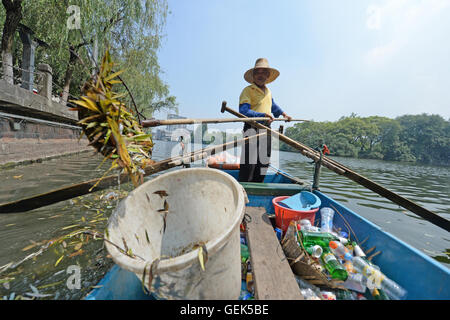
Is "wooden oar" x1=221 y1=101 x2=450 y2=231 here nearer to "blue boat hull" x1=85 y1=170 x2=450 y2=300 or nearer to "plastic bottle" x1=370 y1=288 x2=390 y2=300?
"blue boat hull" x1=85 y1=170 x2=450 y2=300

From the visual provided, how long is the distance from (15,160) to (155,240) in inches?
329

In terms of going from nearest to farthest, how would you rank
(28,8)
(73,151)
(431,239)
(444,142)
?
(431,239) → (28,8) → (73,151) → (444,142)

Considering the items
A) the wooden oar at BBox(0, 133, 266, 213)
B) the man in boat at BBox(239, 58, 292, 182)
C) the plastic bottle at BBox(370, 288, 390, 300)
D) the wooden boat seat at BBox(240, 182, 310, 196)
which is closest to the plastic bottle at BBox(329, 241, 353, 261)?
the plastic bottle at BBox(370, 288, 390, 300)

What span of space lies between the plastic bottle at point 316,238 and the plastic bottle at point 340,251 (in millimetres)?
73

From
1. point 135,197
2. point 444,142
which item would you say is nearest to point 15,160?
point 135,197

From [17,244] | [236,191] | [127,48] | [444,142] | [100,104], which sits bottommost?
[17,244]

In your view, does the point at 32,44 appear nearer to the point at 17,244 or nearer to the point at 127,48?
the point at 127,48

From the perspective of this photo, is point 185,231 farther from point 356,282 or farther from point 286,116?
point 286,116

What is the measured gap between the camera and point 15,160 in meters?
6.52

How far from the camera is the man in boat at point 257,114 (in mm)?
4008

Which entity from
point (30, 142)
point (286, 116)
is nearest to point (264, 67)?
point (286, 116)

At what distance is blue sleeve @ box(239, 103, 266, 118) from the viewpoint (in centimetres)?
394

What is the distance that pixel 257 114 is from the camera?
3.95 m

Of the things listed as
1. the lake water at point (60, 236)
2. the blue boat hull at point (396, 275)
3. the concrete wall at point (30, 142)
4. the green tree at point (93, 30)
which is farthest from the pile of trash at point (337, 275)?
the green tree at point (93, 30)
